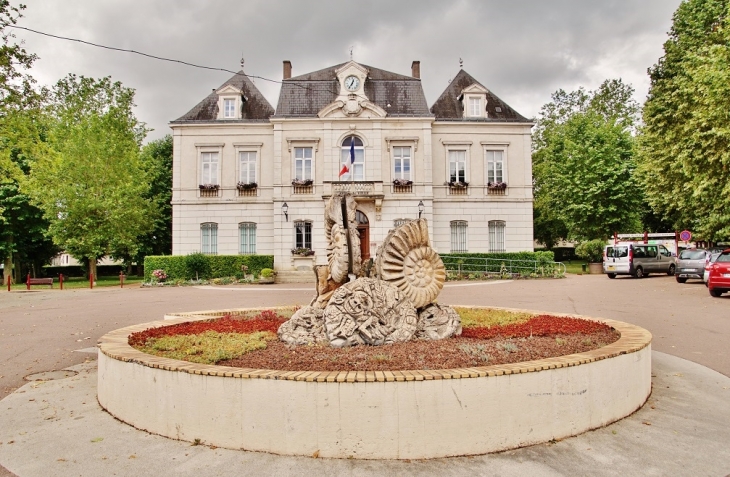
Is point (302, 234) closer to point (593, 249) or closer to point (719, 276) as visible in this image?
point (593, 249)

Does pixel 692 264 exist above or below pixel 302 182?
below

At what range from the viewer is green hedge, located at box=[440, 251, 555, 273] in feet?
101

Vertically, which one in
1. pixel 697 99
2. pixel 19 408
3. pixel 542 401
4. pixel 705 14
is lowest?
pixel 19 408

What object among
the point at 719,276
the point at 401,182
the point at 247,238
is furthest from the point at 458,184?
the point at 719,276

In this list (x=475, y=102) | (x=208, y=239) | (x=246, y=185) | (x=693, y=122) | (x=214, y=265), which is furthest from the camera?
(x=475, y=102)

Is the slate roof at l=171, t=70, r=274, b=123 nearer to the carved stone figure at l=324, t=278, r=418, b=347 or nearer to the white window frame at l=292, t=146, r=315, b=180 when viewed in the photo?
the white window frame at l=292, t=146, r=315, b=180

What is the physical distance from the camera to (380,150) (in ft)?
108

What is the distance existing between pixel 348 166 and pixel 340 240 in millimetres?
25354

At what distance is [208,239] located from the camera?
33906 millimetres

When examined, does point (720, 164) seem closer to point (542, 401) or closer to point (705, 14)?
point (705, 14)

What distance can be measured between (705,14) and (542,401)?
29188 millimetres

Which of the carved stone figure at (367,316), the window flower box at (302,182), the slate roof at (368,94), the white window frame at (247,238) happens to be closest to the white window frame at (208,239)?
the white window frame at (247,238)

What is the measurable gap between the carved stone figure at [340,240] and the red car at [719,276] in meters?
16.6

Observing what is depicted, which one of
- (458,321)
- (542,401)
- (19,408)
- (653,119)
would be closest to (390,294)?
(458,321)
